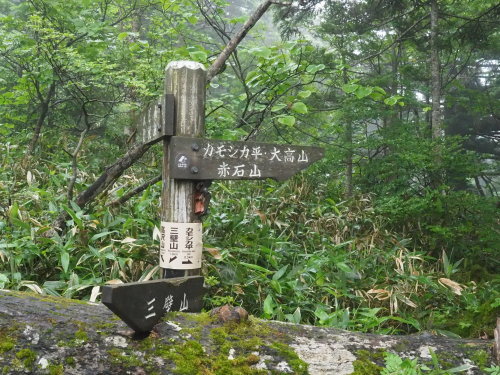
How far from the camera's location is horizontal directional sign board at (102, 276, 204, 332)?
71.5 inches

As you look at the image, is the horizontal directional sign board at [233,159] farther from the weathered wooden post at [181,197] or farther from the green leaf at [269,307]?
the green leaf at [269,307]

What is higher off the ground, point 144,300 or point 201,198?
point 201,198

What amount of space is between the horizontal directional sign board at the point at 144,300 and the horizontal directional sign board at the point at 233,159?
2.72ft

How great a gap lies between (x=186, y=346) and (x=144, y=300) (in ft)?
0.97

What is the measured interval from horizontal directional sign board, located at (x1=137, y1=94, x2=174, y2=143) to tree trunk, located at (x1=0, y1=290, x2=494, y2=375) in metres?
1.29

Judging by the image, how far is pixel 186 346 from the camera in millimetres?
2066

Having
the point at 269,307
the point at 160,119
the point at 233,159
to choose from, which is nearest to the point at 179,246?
the point at 233,159

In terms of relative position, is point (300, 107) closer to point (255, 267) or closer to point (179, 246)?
point (255, 267)

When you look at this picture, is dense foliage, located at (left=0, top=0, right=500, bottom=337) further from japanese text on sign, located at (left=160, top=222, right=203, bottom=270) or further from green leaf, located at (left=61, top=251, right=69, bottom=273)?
japanese text on sign, located at (left=160, top=222, right=203, bottom=270)

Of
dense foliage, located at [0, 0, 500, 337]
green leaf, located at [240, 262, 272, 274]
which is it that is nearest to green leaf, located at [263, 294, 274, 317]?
dense foliage, located at [0, 0, 500, 337]

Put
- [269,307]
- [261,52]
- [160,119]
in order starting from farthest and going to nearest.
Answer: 1. [261,52]
2. [269,307]
3. [160,119]

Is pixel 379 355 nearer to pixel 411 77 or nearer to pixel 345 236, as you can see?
pixel 345 236

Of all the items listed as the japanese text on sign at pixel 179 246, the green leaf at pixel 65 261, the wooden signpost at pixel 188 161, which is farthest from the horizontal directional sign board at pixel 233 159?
the green leaf at pixel 65 261

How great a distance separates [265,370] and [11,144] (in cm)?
723
